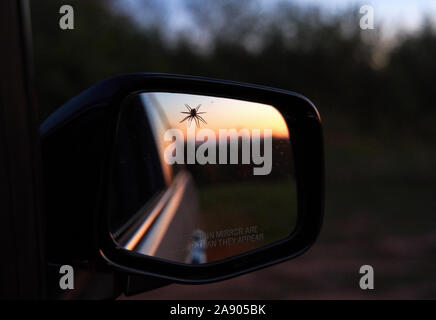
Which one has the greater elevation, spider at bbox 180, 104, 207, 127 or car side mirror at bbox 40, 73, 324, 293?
spider at bbox 180, 104, 207, 127

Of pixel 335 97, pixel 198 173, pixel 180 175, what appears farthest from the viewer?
pixel 335 97

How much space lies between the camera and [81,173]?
1203 mm

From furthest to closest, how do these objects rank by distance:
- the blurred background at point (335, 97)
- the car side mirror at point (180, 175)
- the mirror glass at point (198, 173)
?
the blurred background at point (335, 97) → the mirror glass at point (198, 173) → the car side mirror at point (180, 175)

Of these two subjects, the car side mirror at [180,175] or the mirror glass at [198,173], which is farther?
the mirror glass at [198,173]

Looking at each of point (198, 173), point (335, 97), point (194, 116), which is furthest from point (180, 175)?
point (335, 97)

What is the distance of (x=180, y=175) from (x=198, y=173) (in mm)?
226

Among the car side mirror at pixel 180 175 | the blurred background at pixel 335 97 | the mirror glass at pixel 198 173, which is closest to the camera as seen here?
the car side mirror at pixel 180 175

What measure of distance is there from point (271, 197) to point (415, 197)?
33.7ft

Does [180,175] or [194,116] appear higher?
[194,116]

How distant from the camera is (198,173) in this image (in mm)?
1705

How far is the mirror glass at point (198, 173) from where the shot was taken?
60.3 inches

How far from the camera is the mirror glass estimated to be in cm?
153

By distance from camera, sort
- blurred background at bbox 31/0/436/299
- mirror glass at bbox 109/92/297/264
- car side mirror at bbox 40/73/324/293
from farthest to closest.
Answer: blurred background at bbox 31/0/436/299
mirror glass at bbox 109/92/297/264
car side mirror at bbox 40/73/324/293

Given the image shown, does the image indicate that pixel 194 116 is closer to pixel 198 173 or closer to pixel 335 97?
pixel 198 173
